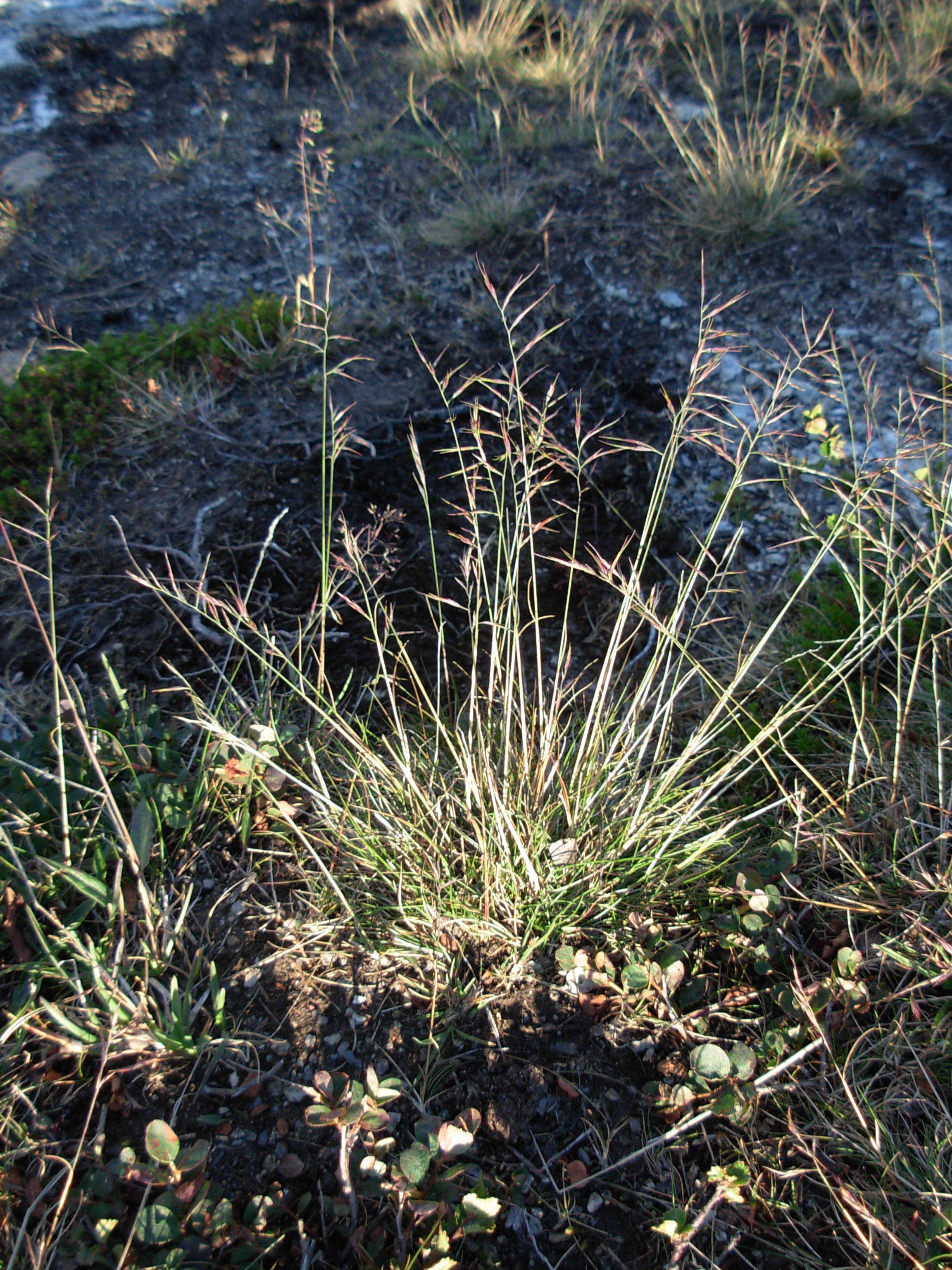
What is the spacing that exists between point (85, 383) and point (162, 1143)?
267 cm

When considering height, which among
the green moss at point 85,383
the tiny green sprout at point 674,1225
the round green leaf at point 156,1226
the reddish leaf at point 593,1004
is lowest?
the reddish leaf at point 593,1004

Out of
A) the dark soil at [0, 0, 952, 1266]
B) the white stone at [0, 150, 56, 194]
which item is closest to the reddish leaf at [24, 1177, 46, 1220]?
the dark soil at [0, 0, 952, 1266]

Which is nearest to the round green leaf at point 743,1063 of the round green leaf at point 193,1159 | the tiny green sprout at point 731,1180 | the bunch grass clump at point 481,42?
the tiny green sprout at point 731,1180

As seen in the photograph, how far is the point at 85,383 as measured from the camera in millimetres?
2895

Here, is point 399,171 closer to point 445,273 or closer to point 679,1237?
point 445,273

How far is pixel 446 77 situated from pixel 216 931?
5.00 metres

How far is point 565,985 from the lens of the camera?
150cm

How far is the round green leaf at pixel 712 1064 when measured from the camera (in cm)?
130

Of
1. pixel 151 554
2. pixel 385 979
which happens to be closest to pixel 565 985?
pixel 385 979

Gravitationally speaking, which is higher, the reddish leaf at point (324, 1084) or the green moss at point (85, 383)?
the green moss at point (85, 383)

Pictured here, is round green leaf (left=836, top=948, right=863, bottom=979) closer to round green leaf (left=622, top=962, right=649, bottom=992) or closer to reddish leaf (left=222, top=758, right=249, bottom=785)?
round green leaf (left=622, top=962, right=649, bottom=992)

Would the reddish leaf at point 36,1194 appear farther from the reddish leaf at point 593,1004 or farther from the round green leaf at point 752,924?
the round green leaf at point 752,924

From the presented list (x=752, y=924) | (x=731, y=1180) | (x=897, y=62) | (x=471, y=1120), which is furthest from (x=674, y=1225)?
(x=897, y=62)

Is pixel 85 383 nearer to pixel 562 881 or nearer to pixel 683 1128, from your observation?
pixel 562 881
